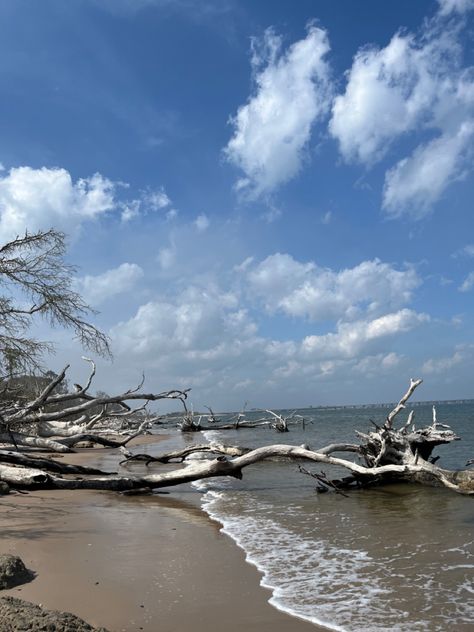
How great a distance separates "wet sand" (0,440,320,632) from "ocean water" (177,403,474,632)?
332 millimetres

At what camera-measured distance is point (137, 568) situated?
5.38 meters

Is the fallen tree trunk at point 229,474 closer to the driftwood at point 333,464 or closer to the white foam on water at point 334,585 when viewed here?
the driftwood at point 333,464

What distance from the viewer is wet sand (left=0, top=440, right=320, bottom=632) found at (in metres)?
4.12

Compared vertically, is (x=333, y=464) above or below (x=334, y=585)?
above

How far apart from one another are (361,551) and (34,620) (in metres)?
4.62

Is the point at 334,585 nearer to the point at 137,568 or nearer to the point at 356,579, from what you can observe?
the point at 356,579

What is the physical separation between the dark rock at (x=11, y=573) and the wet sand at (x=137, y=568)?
9cm

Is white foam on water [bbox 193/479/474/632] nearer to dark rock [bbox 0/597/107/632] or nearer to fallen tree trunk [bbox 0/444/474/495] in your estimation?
dark rock [bbox 0/597/107/632]

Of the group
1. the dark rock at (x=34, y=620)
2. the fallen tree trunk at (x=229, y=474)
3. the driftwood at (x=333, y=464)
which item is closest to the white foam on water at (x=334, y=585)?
the dark rock at (x=34, y=620)

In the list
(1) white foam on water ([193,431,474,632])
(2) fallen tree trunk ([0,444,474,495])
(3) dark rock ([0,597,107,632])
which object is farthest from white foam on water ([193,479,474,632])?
(2) fallen tree trunk ([0,444,474,495])

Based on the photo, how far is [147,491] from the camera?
10820 mm

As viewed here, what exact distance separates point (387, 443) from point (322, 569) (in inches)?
289

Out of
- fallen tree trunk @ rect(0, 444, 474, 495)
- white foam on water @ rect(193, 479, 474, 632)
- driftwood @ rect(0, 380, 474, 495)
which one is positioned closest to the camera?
white foam on water @ rect(193, 479, 474, 632)

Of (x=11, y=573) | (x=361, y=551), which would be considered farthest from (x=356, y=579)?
(x=11, y=573)
